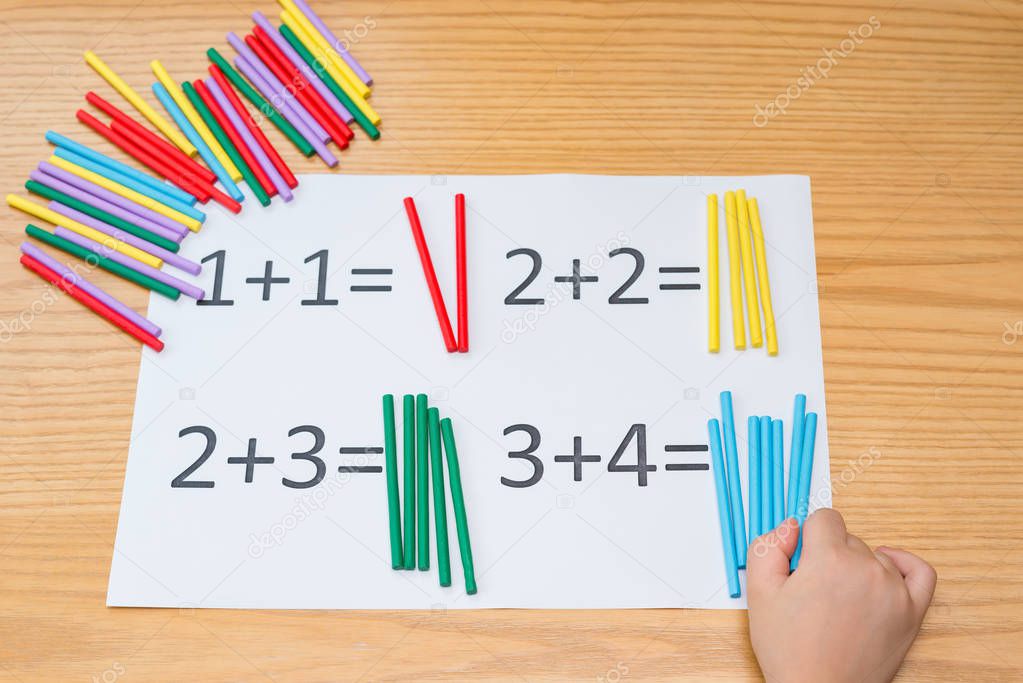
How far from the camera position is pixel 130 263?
49.5 inches

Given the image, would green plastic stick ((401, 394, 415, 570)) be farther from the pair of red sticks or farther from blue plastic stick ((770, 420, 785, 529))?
blue plastic stick ((770, 420, 785, 529))

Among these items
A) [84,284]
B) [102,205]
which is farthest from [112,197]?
[84,284]

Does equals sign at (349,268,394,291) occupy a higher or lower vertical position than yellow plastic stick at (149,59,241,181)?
lower

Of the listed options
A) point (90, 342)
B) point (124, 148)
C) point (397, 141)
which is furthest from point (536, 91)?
point (90, 342)

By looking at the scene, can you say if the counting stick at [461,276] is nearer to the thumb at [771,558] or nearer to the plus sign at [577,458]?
the plus sign at [577,458]

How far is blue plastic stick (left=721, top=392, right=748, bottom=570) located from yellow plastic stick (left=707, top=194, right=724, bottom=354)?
3.1 inches

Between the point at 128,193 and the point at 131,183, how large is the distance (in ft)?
0.06

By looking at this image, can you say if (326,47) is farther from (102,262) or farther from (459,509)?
(459,509)

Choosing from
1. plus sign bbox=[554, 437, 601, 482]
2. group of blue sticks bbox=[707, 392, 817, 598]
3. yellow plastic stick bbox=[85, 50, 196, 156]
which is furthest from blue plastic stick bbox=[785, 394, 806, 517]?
yellow plastic stick bbox=[85, 50, 196, 156]

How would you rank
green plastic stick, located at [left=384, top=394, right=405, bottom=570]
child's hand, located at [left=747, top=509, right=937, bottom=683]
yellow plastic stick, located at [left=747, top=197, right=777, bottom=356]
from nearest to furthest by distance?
child's hand, located at [left=747, top=509, right=937, bottom=683], green plastic stick, located at [left=384, top=394, right=405, bottom=570], yellow plastic stick, located at [left=747, top=197, right=777, bottom=356]

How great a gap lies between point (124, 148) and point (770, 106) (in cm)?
98

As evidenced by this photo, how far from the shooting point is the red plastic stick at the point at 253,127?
1.32 meters

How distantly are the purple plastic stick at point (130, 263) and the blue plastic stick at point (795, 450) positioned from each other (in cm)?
83

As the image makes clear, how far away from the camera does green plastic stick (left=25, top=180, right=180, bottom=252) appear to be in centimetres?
128
